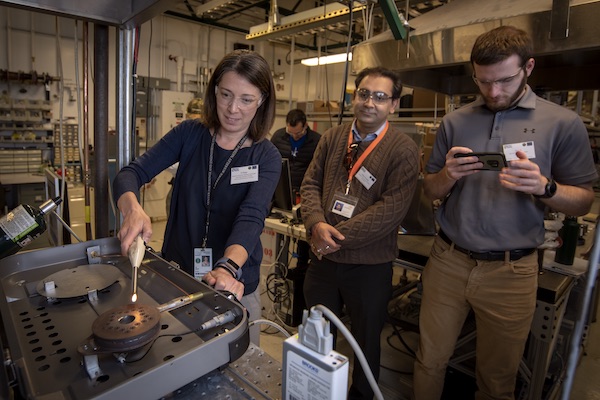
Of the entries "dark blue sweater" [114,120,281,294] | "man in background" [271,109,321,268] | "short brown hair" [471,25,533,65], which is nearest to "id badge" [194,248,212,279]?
"dark blue sweater" [114,120,281,294]

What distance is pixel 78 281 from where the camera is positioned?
2.28 feet

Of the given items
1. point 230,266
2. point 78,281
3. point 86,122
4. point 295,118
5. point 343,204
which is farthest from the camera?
point 295,118

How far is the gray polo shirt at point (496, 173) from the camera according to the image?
1.22 meters

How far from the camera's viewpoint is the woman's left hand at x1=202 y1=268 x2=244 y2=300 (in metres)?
0.75

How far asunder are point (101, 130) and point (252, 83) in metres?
0.53

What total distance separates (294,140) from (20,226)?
3055mm

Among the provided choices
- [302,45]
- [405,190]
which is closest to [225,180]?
[405,190]

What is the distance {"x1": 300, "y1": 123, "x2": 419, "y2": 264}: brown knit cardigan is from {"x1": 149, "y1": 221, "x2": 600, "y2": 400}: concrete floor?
60 cm

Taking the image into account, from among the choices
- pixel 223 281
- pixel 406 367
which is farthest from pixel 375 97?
pixel 406 367

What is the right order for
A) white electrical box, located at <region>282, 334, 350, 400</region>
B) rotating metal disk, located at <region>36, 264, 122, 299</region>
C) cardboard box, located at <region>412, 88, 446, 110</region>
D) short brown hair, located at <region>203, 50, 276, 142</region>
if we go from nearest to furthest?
white electrical box, located at <region>282, 334, 350, 400</region> < rotating metal disk, located at <region>36, 264, 122, 299</region> < short brown hair, located at <region>203, 50, 276, 142</region> < cardboard box, located at <region>412, 88, 446, 110</region>

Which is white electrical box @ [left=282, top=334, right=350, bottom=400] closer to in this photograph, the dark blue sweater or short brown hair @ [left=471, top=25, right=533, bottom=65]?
the dark blue sweater

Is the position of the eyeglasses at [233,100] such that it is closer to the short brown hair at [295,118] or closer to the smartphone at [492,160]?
the smartphone at [492,160]

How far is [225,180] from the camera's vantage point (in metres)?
1.07

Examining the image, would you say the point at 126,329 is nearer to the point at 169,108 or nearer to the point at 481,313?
the point at 481,313
